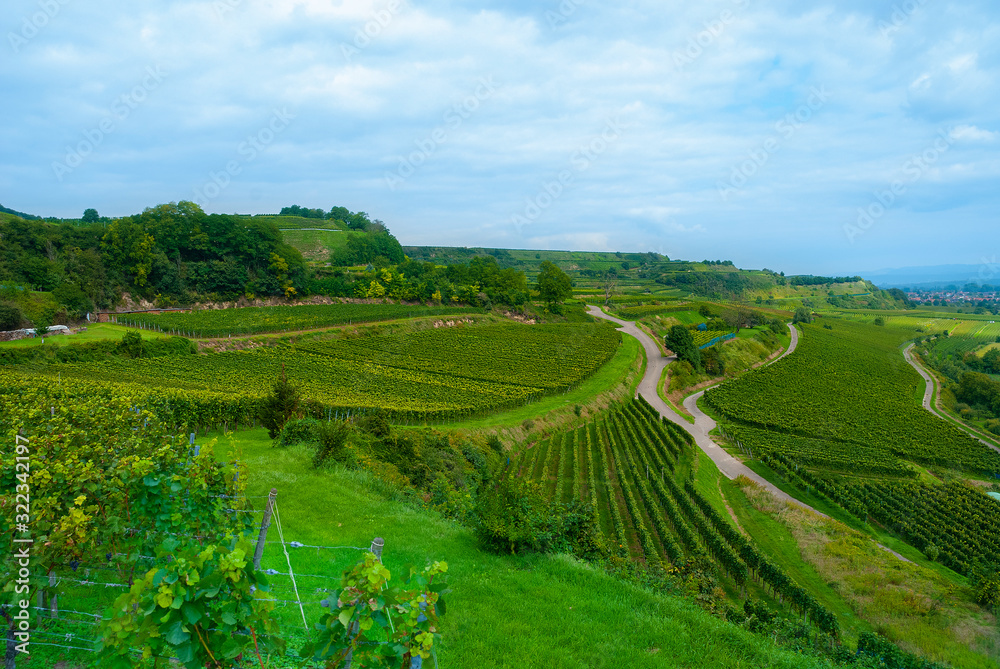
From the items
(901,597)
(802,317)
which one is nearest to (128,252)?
(901,597)

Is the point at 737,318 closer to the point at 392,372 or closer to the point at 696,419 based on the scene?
the point at 696,419

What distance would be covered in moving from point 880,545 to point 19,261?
79.9 m

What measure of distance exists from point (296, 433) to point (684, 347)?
54004 mm

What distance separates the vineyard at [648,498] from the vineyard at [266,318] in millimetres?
37531

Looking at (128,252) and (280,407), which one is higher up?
(128,252)

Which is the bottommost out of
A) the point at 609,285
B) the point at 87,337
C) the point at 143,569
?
the point at 87,337

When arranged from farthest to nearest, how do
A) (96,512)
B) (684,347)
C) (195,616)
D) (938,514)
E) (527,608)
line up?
(684,347)
(938,514)
(527,608)
(96,512)
(195,616)

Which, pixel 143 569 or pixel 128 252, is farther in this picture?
pixel 128 252

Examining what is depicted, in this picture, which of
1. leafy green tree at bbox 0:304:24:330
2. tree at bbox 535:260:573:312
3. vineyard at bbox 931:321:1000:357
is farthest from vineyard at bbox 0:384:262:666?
vineyard at bbox 931:321:1000:357

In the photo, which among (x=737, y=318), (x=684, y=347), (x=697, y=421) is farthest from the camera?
(x=737, y=318)

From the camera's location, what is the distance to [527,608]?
8.58m

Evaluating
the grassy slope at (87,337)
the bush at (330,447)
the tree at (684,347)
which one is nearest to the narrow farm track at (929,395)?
the tree at (684,347)

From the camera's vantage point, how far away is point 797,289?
165750 mm

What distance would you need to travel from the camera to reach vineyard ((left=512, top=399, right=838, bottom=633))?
1983 centimetres
